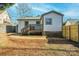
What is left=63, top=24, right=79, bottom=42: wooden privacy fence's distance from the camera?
24.9 ft

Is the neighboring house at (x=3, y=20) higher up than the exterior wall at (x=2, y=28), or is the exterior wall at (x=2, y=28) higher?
the neighboring house at (x=3, y=20)

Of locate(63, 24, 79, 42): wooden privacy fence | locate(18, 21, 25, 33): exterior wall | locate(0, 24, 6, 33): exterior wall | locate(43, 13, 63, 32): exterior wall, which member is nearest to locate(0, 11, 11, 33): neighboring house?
locate(0, 24, 6, 33): exterior wall

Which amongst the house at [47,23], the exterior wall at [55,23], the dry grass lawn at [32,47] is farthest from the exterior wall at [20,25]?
the exterior wall at [55,23]

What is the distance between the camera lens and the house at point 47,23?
7531 mm

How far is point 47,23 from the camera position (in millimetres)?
7629

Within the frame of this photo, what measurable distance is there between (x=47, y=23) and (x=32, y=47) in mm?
529

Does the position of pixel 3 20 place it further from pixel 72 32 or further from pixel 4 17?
pixel 72 32

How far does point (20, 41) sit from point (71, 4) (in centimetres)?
113

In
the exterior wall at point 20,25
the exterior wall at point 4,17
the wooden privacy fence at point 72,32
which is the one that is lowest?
the wooden privacy fence at point 72,32

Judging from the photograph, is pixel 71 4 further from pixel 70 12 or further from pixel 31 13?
pixel 31 13

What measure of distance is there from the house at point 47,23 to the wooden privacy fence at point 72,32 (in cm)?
11

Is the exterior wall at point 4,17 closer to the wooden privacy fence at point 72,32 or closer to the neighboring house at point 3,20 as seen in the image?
the neighboring house at point 3,20

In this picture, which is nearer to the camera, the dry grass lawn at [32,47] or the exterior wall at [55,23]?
the dry grass lawn at [32,47]

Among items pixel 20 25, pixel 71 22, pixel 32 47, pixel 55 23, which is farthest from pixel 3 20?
pixel 71 22
